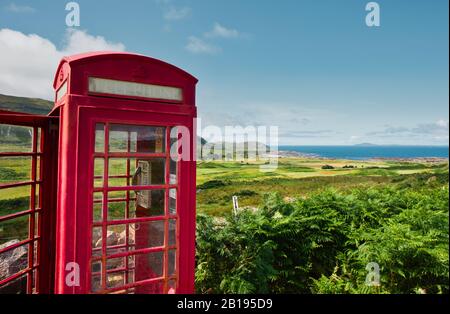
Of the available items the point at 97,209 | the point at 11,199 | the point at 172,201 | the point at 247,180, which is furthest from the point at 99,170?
the point at 247,180

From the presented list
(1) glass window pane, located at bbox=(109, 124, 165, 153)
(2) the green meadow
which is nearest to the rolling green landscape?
(1) glass window pane, located at bbox=(109, 124, 165, 153)

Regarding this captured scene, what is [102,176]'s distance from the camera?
2.68m

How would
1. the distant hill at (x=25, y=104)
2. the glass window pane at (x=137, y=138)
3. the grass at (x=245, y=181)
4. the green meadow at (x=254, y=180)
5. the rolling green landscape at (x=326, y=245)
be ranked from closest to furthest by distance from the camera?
the glass window pane at (x=137, y=138)
the rolling green landscape at (x=326, y=245)
the grass at (x=245, y=181)
the green meadow at (x=254, y=180)
the distant hill at (x=25, y=104)

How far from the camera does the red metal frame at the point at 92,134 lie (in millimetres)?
2475

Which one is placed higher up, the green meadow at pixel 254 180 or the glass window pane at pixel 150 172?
the glass window pane at pixel 150 172

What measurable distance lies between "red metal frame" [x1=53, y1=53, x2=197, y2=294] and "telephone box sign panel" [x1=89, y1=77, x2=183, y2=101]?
0.04 m

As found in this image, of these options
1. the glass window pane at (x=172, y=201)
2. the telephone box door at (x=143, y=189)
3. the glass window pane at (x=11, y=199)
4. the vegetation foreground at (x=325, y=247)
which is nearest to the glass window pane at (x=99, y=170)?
the telephone box door at (x=143, y=189)

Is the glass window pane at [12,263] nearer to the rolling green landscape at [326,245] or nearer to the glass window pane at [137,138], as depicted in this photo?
the rolling green landscape at [326,245]

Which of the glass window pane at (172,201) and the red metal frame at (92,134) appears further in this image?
the glass window pane at (172,201)

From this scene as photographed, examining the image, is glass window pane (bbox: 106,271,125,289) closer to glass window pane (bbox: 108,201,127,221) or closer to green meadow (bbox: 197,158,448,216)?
glass window pane (bbox: 108,201,127,221)

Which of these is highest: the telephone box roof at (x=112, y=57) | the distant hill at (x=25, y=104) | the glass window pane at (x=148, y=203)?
the distant hill at (x=25, y=104)

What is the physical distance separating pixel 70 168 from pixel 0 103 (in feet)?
184

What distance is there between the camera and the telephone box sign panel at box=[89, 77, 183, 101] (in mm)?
2568
